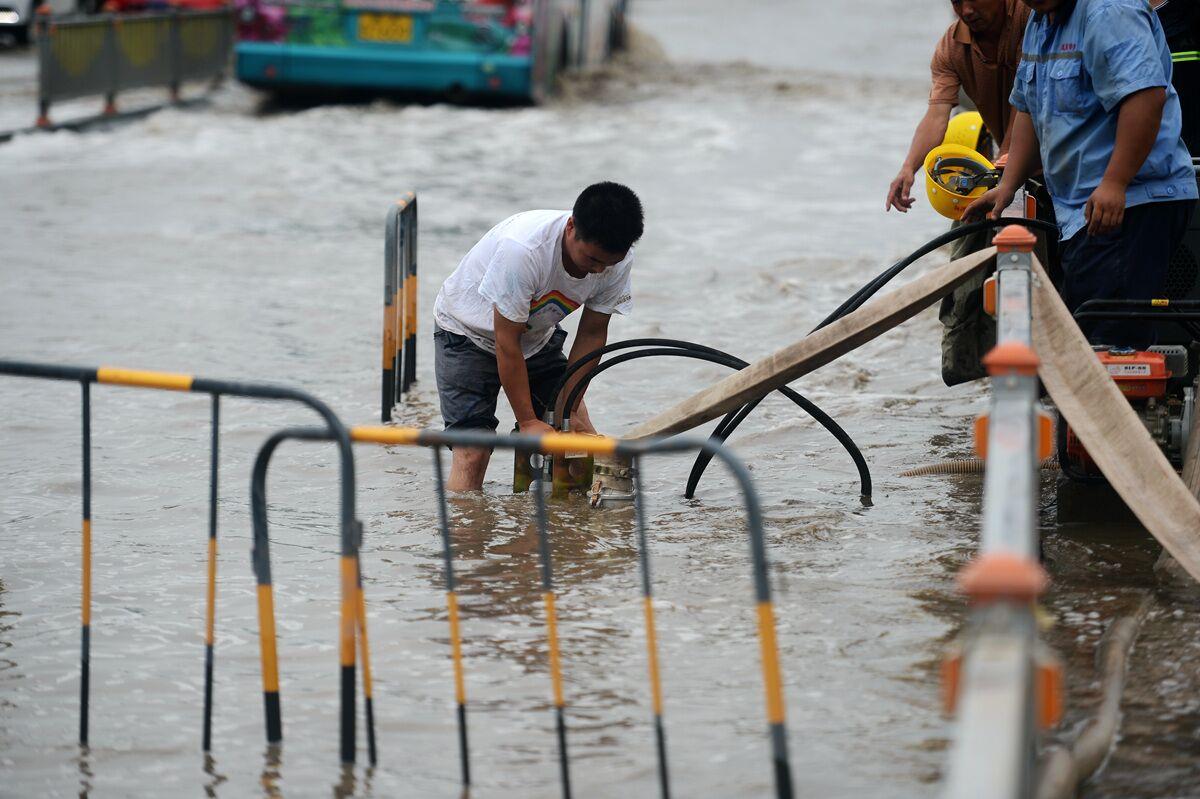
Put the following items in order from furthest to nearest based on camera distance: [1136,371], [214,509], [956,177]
A: [956,177]
[1136,371]
[214,509]

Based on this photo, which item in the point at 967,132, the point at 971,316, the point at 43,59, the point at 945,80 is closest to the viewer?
the point at 971,316

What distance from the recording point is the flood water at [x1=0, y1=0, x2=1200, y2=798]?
12.7ft

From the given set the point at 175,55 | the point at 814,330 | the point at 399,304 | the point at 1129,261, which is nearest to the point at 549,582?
the point at 814,330

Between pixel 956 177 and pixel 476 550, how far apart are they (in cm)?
221

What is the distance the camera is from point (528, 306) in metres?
5.51

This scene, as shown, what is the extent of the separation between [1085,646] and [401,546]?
2.42 metres

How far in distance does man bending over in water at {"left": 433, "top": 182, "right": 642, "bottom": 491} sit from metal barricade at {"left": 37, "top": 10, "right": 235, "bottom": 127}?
12.5 m

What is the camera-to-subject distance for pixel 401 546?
559cm

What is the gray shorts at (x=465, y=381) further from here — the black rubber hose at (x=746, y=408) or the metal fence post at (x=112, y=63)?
the metal fence post at (x=112, y=63)

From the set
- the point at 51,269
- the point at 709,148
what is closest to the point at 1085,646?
the point at 51,269

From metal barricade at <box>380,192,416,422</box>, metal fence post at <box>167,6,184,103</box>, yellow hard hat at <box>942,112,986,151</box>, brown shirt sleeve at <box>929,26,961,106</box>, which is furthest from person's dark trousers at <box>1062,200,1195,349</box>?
metal fence post at <box>167,6,184,103</box>

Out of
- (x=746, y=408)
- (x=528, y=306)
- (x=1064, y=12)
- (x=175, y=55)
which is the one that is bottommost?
(x=746, y=408)

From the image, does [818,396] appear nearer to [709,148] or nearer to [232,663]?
[232,663]

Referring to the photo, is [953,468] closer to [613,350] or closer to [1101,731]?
[613,350]
